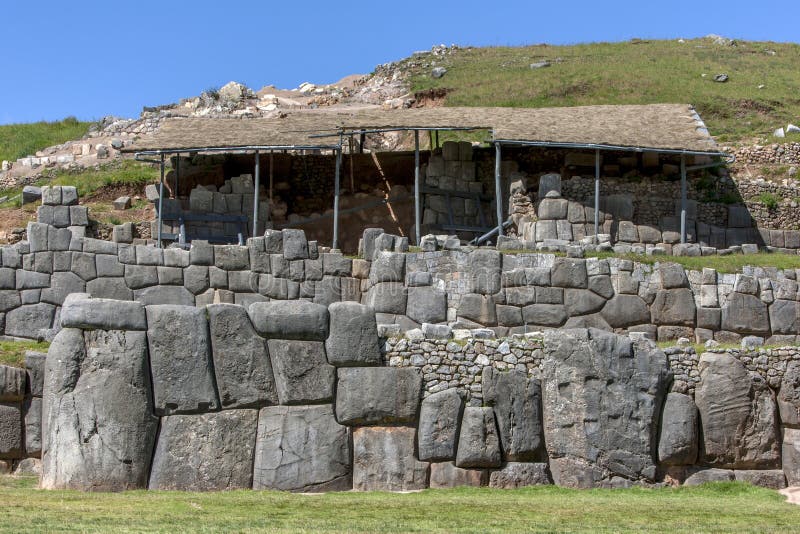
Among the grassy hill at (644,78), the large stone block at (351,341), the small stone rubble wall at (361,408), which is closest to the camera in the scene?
the small stone rubble wall at (361,408)

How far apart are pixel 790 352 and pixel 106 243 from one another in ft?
47.7

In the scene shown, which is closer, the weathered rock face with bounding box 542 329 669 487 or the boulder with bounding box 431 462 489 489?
the boulder with bounding box 431 462 489 489

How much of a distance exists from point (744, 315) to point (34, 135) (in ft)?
106

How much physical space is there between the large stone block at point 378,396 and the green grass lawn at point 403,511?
1349mm

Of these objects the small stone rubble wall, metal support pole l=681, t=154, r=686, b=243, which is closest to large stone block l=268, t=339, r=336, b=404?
the small stone rubble wall

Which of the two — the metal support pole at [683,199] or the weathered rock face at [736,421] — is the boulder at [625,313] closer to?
the weathered rock face at [736,421]

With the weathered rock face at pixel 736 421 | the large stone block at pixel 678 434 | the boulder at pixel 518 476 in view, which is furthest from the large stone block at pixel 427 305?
the weathered rock face at pixel 736 421

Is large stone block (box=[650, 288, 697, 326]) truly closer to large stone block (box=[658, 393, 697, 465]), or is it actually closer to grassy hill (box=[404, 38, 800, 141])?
large stone block (box=[658, 393, 697, 465])

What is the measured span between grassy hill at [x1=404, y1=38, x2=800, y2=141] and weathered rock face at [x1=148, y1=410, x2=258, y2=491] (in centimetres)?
2703

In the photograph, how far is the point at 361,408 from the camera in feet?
69.3

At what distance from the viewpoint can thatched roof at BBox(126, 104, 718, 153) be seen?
32.6 metres

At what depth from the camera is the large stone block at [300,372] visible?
68.9 ft

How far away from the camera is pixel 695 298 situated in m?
27.4

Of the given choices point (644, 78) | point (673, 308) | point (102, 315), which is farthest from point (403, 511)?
point (644, 78)
